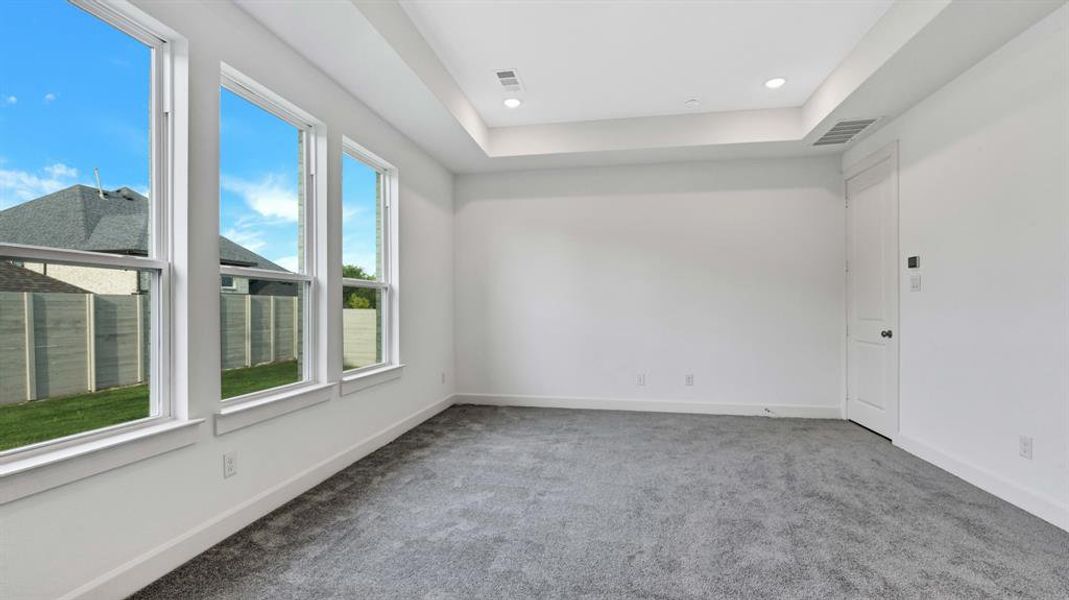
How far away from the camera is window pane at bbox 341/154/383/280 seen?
3.31 m

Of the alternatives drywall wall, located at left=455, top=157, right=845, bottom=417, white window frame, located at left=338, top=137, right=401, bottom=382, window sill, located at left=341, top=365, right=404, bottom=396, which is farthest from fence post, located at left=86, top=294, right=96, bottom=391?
drywall wall, located at left=455, top=157, right=845, bottom=417

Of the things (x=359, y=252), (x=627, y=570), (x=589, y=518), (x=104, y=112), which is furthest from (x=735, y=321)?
(x=104, y=112)

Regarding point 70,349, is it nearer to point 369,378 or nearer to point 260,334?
point 260,334

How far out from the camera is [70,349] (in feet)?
5.50

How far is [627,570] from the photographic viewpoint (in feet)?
6.17

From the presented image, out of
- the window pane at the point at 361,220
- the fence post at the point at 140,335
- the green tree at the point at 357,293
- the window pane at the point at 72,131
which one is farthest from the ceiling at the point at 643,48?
the fence post at the point at 140,335

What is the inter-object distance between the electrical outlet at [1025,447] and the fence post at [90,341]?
14.7 ft

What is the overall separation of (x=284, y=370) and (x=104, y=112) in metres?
1.51

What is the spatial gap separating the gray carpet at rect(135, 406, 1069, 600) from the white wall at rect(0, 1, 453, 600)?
152 millimetres

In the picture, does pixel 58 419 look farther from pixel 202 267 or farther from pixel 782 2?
pixel 782 2

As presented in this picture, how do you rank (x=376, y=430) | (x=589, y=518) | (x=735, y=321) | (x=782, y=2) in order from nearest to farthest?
(x=589, y=518) → (x=782, y=2) → (x=376, y=430) → (x=735, y=321)

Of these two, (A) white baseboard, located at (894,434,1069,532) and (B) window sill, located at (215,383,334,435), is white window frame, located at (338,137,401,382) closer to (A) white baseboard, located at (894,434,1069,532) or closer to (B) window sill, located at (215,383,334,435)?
(B) window sill, located at (215,383,334,435)

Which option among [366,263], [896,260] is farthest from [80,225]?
[896,260]

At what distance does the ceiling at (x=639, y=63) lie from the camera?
246 centimetres
